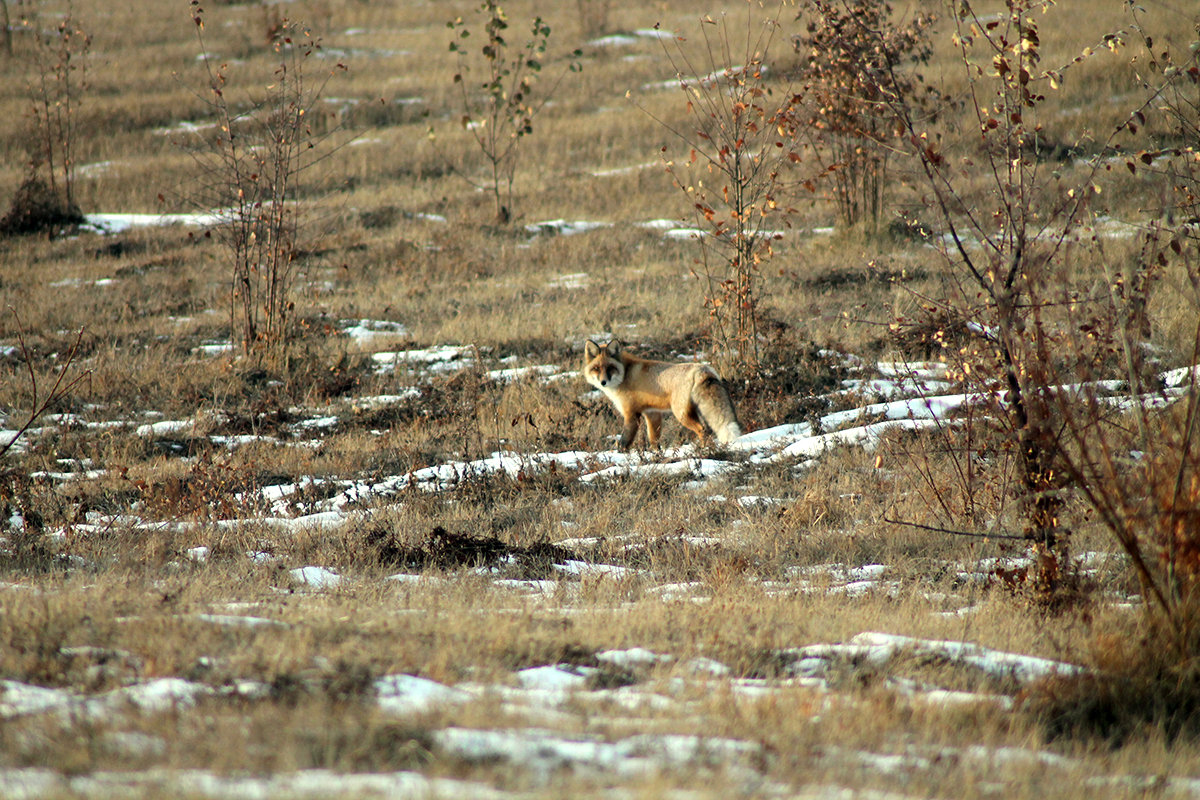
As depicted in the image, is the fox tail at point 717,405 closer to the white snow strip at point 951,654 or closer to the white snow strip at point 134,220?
the white snow strip at point 951,654

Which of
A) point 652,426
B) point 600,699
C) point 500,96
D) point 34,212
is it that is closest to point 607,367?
point 652,426

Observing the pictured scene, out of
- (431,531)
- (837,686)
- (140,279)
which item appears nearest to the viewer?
(837,686)

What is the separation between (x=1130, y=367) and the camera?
4.03 meters

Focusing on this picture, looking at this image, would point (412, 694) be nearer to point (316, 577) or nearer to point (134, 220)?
point (316, 577)

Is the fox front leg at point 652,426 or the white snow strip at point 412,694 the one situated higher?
the white snow strip at point 412,694

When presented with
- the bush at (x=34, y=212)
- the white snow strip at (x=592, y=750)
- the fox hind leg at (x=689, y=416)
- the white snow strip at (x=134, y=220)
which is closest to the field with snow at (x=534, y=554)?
the white snow strip at (x=592, y=750)

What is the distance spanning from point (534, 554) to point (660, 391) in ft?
12.9

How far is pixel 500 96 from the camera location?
22.2 meters

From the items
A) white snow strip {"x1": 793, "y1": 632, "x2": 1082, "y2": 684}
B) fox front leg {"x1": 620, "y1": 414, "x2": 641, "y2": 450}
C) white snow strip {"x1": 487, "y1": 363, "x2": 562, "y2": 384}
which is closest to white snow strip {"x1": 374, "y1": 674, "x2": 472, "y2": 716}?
white snow strip {"x1": 793, "y1": 632, "x2": 1082, "y2": 684}

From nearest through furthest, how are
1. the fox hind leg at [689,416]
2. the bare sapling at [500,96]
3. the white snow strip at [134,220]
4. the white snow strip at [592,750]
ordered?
the white snow strip at [592,750] < the fox hind leg at [689,416] < the bare sapling at [500,96] < the white snow strip at [134,220]

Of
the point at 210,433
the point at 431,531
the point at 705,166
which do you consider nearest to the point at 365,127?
the point at 705,166

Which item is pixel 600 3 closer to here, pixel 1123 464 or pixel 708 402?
pixel 708 402

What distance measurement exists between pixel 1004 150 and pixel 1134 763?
13.9ft

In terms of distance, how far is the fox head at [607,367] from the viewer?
9.76m
